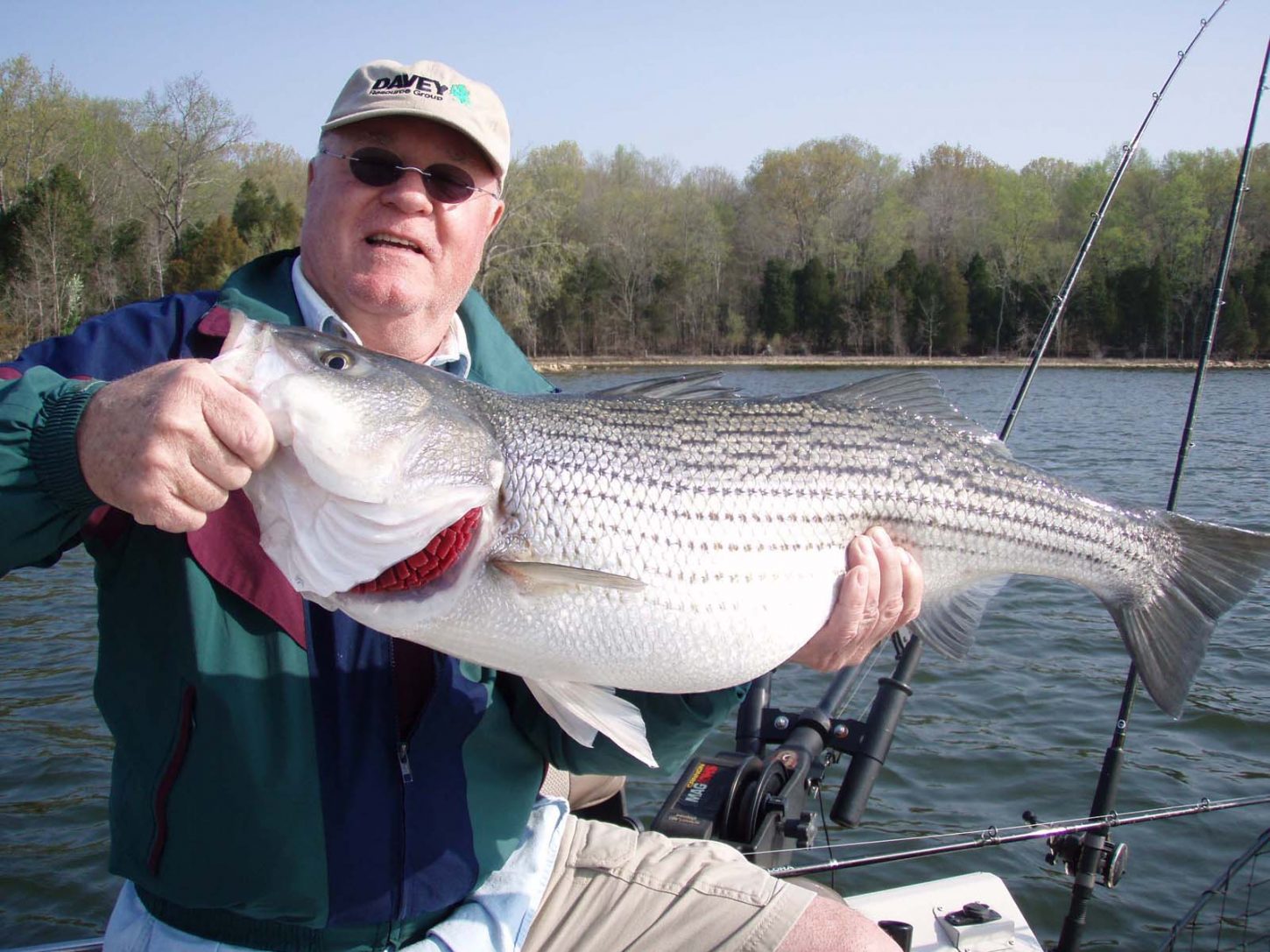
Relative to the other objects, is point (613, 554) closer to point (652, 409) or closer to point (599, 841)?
point (652, 409)

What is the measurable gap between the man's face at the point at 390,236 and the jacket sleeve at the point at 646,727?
116cm

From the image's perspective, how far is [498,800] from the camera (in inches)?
106

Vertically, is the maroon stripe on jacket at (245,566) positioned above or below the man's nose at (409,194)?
below

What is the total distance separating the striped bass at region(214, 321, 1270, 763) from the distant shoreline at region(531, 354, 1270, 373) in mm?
44577

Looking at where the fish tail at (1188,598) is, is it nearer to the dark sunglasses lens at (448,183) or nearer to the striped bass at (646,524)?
the striped bass at (646,524)

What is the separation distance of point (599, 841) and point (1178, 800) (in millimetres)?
5533

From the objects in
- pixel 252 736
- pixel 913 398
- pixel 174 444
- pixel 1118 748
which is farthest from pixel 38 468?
pixel 1118 748

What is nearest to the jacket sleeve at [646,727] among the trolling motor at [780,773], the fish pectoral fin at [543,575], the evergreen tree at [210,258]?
the fish pectoral fin at [543,575]

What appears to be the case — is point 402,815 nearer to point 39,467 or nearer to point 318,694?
point 318,694

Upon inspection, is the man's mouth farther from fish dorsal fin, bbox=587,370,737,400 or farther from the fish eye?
the fish eye

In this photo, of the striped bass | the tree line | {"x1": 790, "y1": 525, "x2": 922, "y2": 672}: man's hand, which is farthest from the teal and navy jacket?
the tree line

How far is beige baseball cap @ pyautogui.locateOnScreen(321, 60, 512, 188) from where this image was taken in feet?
9.85

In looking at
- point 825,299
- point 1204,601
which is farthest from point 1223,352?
point 1204,601

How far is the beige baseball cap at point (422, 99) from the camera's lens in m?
3.00
